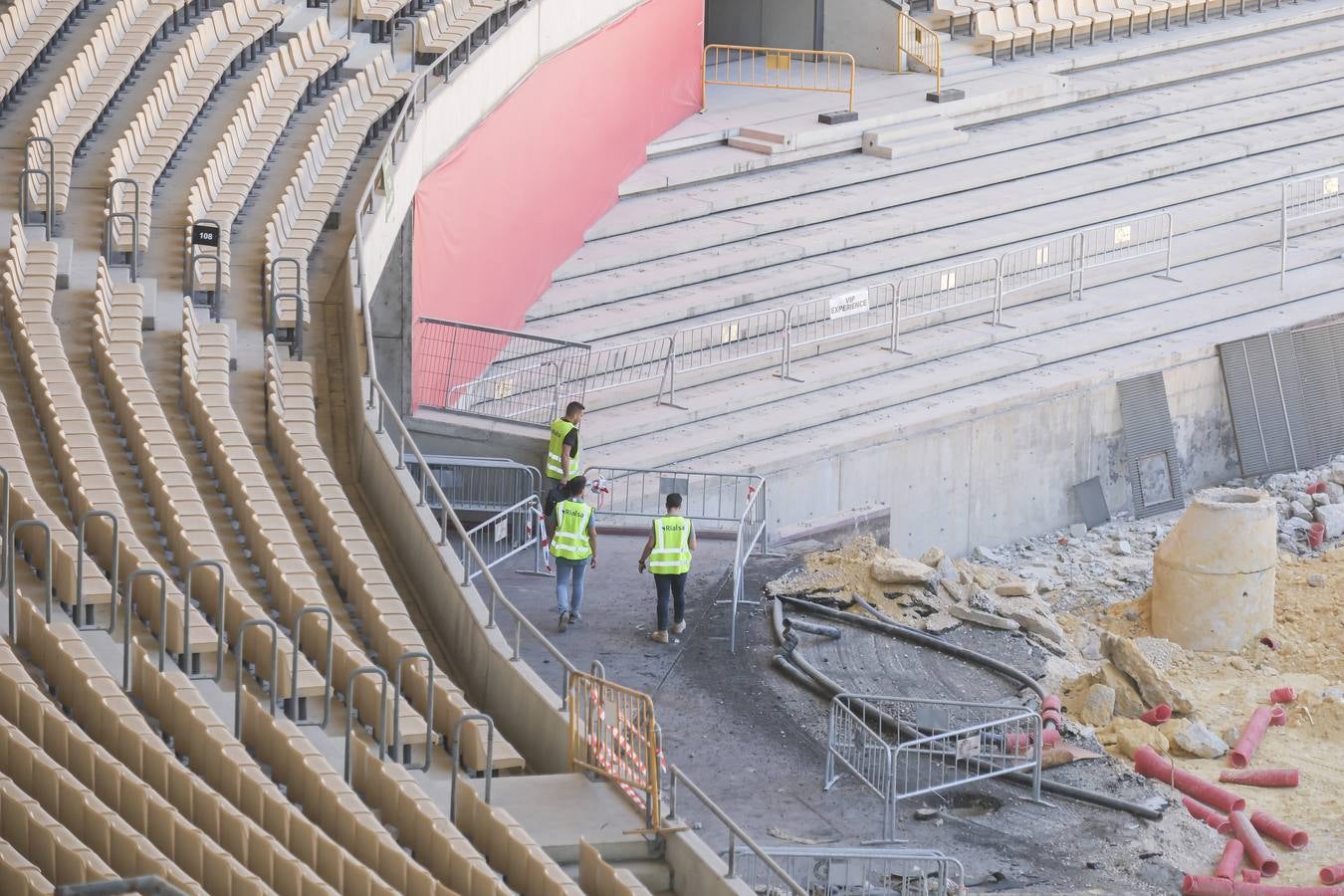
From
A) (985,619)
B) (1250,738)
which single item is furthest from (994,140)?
(1250,738)

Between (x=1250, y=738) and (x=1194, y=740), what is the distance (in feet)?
1.51

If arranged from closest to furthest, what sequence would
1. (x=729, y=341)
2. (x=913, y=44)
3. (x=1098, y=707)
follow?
(x=1098, y=707), (x=729, y=341), (x=913, y=44)

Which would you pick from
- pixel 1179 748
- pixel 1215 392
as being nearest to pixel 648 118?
pixel 1215 392

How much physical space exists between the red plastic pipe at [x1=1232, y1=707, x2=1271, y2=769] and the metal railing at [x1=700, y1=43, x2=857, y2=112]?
35.9 feet

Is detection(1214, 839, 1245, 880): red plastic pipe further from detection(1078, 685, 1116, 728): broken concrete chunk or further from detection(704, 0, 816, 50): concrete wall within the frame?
detection(704, 0, 816, 50): concrete wall

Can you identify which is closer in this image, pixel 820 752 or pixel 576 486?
pixel 820 752

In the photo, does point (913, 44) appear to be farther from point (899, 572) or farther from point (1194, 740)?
point (1194, 740)

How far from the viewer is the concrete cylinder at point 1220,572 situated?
18.1m

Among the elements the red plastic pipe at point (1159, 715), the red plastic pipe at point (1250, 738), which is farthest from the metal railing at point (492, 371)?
the red plastic pipe at point (1250, 738)

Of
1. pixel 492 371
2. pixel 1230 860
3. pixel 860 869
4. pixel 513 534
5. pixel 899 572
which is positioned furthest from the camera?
pixel 492 371

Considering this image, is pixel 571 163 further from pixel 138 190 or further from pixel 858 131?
pixel 138 190

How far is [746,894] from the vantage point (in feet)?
37.6

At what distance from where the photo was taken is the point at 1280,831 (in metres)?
14.3

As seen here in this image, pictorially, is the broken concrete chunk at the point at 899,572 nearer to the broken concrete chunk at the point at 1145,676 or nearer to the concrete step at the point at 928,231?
the broken concrete chunk at the point at 1145,676
